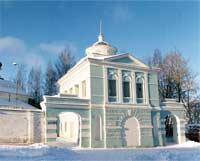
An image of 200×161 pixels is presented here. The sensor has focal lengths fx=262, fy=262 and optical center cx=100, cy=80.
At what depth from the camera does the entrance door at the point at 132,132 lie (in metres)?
22.9

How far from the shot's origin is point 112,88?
76.1 feet

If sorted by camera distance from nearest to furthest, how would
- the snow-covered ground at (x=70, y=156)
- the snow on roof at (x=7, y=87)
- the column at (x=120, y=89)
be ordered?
1. the snow-covered ground at (x=70, y=156)
2. the column at (x=120, y=89)
3. the snow on roof at (x=7, y=87)

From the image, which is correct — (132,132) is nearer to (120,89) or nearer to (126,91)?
(126,91)

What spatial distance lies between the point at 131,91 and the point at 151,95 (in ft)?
7.53

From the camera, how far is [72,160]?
1161cm

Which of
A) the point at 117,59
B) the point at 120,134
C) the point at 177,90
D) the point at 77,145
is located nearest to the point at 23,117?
the point at 77,145

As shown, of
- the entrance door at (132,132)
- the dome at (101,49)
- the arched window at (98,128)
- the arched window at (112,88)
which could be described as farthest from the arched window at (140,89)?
the dome at (101,49)

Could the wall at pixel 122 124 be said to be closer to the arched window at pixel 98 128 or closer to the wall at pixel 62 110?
the arched window at pixel 98 128

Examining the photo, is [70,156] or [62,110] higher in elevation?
[62,110]

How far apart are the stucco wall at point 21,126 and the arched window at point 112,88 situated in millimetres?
6238

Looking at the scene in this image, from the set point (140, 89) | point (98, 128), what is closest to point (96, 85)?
Answer: point (98, 128)

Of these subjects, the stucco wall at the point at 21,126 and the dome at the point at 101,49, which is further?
the dome at the point at 101,49

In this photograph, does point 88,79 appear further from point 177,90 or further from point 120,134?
point 177,90

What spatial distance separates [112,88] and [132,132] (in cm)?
426
